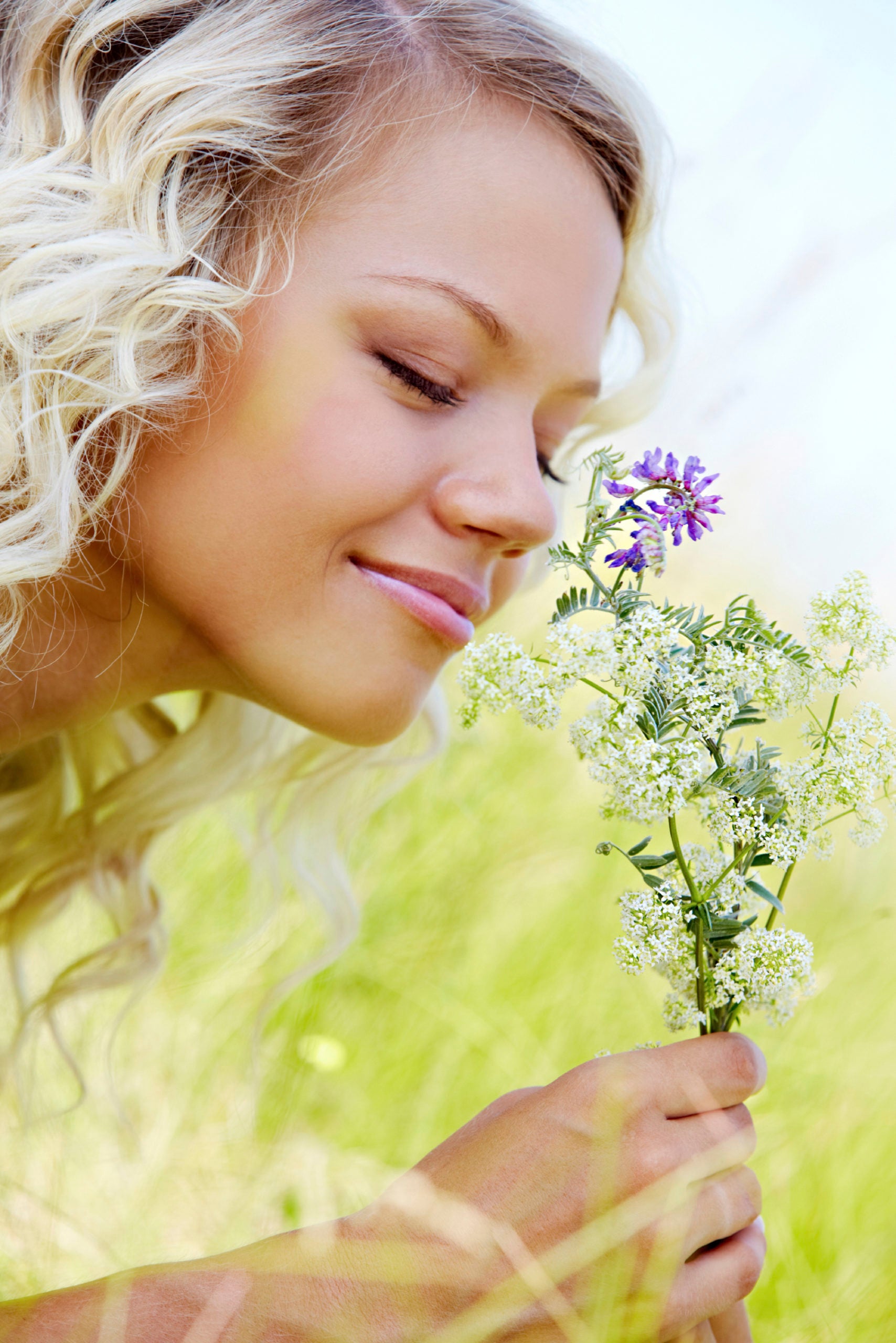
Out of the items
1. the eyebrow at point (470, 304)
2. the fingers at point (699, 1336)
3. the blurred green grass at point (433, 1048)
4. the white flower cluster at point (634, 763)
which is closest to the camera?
the white flower cluster at point (634, 763)

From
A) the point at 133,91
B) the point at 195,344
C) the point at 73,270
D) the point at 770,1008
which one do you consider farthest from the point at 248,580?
the point at 770,1008

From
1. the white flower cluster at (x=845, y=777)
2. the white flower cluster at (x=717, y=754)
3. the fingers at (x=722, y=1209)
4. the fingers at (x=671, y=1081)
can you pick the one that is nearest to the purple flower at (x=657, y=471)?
the white flower cluster at (x=717, y=754)

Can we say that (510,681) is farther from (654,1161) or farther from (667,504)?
(654,1161)

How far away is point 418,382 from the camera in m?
1.08

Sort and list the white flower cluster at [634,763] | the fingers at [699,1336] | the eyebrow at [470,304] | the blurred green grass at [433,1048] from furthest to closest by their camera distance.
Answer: the blurred green grass at [433,1048] → the eyebrow at [470,304] → the fingers at [699,1336] → the white flower cluster at [634,763]

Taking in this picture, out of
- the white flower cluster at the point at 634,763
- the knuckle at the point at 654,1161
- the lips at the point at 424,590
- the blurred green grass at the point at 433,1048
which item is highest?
the lips at the point at 424,590

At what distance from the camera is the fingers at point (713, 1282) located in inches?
31.7

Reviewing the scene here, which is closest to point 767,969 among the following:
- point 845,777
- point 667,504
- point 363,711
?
point 845,777

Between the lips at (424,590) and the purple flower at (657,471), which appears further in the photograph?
the lips at (424,590)

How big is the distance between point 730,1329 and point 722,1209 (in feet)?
0.65

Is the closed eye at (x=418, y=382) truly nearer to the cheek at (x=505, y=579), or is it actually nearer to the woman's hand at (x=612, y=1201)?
the cheek at (x=505, y=579)

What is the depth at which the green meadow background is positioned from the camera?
1.28m

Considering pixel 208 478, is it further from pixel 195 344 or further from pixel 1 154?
pixel 1 154

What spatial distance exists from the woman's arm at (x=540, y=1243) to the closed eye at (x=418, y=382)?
0.70 metres
